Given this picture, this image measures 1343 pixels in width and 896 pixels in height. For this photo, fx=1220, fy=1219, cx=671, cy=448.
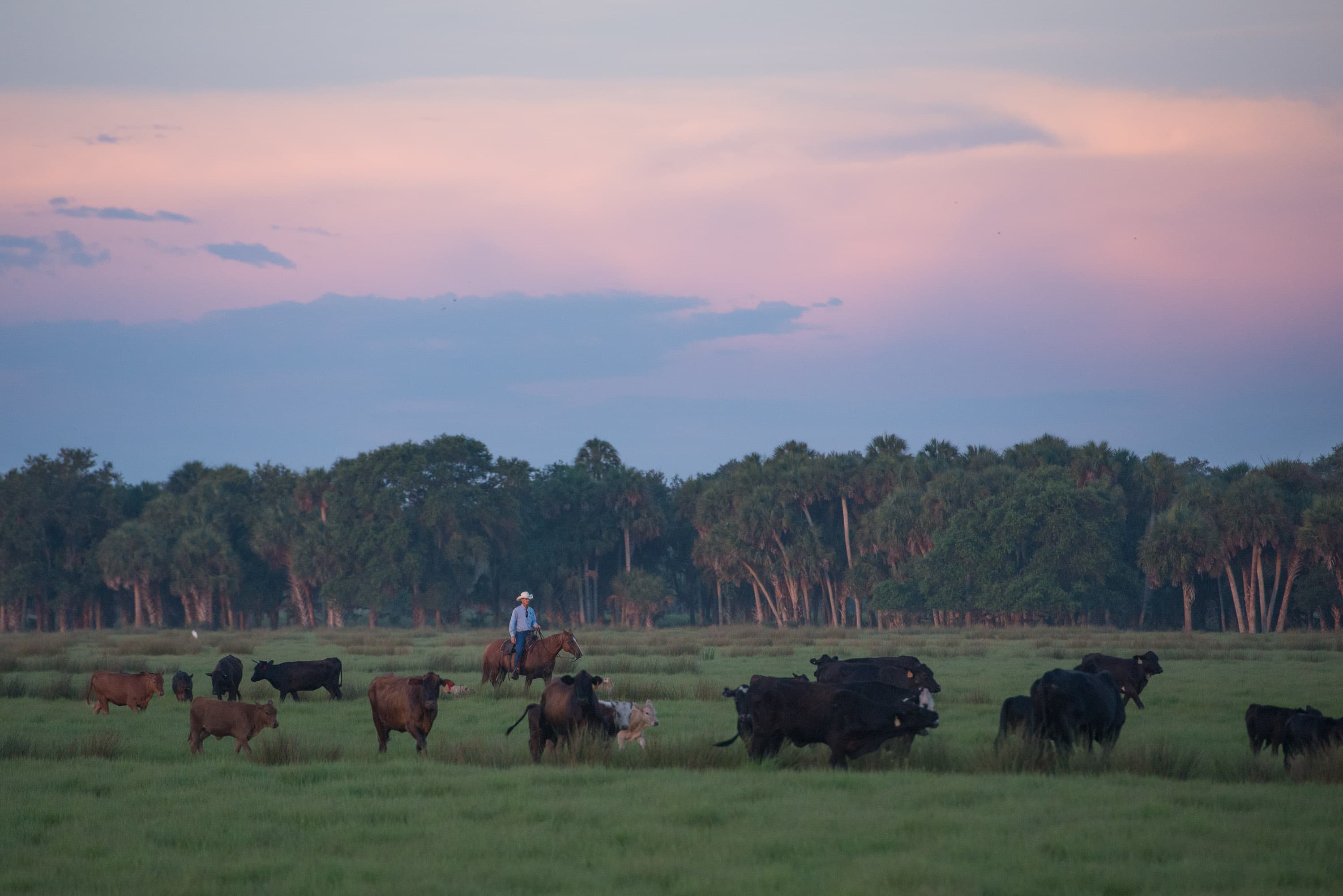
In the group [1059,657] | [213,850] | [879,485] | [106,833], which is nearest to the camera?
[213,850]

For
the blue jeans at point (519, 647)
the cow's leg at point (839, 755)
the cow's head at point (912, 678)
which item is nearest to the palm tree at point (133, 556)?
the blue jeans at point (519, 647)

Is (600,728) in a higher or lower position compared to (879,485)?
lower

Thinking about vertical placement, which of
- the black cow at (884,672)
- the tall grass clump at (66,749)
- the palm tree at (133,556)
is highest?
the palm tree at (133,556)

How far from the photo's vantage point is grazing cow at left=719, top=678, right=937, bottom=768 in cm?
1402

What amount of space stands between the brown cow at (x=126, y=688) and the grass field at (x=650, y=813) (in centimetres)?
44

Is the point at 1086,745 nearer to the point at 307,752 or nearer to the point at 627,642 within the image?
the point at 307,752

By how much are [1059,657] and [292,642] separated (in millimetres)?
31359

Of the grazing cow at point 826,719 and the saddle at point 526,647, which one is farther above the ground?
the saddle at point 526,647

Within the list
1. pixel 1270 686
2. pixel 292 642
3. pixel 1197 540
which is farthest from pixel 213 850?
pixel 1197 540

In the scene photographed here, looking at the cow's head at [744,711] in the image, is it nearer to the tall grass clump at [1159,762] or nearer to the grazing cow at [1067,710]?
the grazing cow at [1067,710]

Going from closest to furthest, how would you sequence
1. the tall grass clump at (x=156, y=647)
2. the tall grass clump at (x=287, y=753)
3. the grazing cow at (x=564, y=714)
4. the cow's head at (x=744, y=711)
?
1. the cow's head at (x=744, y=711)
2. the grazing cow at (x=564, y=714)
3. the tall grass clump at (x=287, y=753)
4. the tall grass clump at (x=156, y=647)

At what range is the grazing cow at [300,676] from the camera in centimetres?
2352

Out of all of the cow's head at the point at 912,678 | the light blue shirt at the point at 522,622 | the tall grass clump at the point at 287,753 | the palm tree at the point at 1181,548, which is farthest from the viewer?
the palm tree at the point at 1181,548

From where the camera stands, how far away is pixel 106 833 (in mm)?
11203
